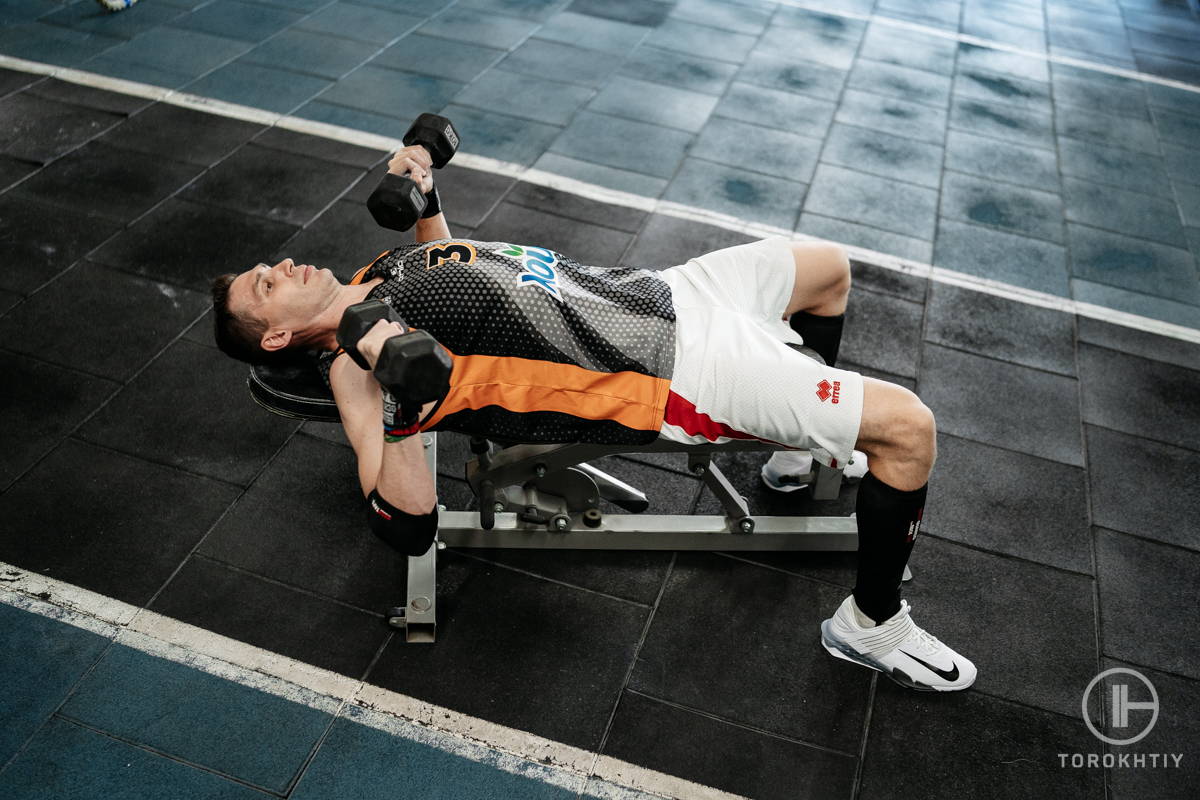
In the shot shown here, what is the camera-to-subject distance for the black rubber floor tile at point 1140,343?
4.01 metres

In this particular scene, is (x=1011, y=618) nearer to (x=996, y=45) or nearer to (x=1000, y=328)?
(x=1000, y=328)

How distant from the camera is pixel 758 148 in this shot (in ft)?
17.4

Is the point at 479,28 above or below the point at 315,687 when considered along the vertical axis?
above

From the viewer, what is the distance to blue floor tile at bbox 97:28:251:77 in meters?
5.63

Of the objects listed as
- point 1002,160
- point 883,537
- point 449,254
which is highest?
point 449,254

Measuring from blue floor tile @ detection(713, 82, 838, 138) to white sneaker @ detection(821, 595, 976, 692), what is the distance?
3669 millimetres

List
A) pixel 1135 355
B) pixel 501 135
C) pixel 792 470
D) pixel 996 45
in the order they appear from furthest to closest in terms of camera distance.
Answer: pixel 996 45
pixel 501 135
pixel 1135 355
pixel 792 470

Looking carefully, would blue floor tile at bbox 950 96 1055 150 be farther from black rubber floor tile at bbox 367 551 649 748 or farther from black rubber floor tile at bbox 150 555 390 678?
black rubber floor tile at bbox 150 555 390 678

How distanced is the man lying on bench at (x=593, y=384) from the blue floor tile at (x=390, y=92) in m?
3.07

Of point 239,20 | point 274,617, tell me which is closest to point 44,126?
point 239,20

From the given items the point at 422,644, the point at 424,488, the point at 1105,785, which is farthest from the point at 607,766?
the point at 1105,785

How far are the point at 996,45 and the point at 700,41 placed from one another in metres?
2.32

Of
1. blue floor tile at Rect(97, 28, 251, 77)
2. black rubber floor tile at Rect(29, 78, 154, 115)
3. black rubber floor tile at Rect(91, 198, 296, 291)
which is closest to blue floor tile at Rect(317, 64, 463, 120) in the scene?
blue floor tile at Rect(97, 28, 251, 77)

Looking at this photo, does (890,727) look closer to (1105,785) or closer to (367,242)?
(1105,785)
